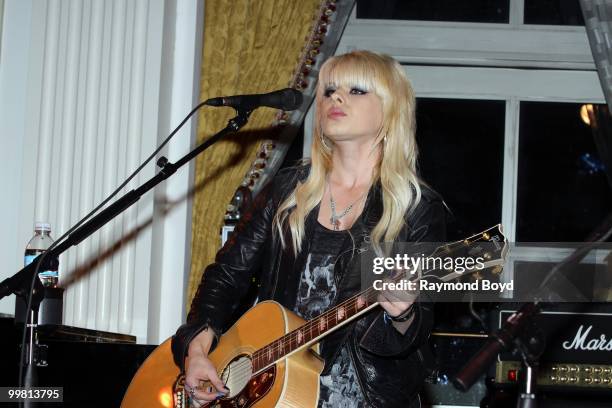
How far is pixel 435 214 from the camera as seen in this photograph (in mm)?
2623

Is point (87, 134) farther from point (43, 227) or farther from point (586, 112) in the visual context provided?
point (586, 112)

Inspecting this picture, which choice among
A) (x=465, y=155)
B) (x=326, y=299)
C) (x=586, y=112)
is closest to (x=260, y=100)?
(x=326, y=299)

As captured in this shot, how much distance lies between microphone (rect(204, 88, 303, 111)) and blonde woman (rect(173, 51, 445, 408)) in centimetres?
11

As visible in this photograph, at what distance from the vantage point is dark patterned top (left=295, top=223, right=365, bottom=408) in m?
2.49

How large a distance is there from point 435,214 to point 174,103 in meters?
1.95

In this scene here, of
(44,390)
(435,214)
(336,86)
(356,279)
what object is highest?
(336,86)

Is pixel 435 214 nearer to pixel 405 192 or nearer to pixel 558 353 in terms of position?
pixel 405 192

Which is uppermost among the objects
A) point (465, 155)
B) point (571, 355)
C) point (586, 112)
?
point (586, 112)

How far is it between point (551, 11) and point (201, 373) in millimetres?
3187

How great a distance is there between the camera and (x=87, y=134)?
387 cm

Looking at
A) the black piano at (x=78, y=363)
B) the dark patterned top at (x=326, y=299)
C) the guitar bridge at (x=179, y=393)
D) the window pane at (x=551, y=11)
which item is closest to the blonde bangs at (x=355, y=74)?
the dark patterned top at (x=326, y=299)

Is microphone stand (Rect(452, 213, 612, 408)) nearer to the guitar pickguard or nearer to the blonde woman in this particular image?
the blonde woman

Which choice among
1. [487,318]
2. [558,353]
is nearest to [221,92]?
[487,318]

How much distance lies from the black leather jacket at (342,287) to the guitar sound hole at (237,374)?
162 mm
